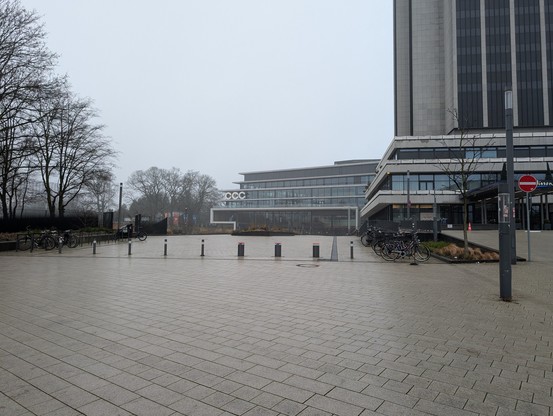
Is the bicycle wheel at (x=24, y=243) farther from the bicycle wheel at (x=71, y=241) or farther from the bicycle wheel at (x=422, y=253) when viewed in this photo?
the bicycle wheel at (x=422, y=253)

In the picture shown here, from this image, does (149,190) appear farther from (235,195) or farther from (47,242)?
(47,242)

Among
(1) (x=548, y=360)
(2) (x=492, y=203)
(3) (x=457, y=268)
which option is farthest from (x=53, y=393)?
(2) (x=492, y=203)

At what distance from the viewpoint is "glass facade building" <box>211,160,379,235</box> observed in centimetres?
10488

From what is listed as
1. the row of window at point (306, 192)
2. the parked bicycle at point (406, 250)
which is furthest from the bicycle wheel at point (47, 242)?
the row of window at point (306, 192)

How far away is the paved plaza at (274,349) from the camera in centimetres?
344

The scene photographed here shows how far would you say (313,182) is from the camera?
11662 centimetres

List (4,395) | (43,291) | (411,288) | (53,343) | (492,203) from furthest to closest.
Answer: (492,203) < (411,288) < (43,291) < (53,343) < (4,395)

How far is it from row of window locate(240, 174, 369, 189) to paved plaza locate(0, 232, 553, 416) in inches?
3975

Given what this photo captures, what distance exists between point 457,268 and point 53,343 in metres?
13.1

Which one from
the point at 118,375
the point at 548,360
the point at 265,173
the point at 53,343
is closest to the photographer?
the point at 118,375

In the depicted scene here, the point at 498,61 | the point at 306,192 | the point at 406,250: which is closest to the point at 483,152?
the point at 498,61

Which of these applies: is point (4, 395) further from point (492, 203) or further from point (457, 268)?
point (492, 203)

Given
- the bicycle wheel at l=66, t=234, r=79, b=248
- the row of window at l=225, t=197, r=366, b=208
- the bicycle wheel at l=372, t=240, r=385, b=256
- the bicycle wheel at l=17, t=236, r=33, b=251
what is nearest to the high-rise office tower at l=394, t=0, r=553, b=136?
the row of window at l=225, t=197, r=366, b=208

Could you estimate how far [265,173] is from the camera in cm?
13112
